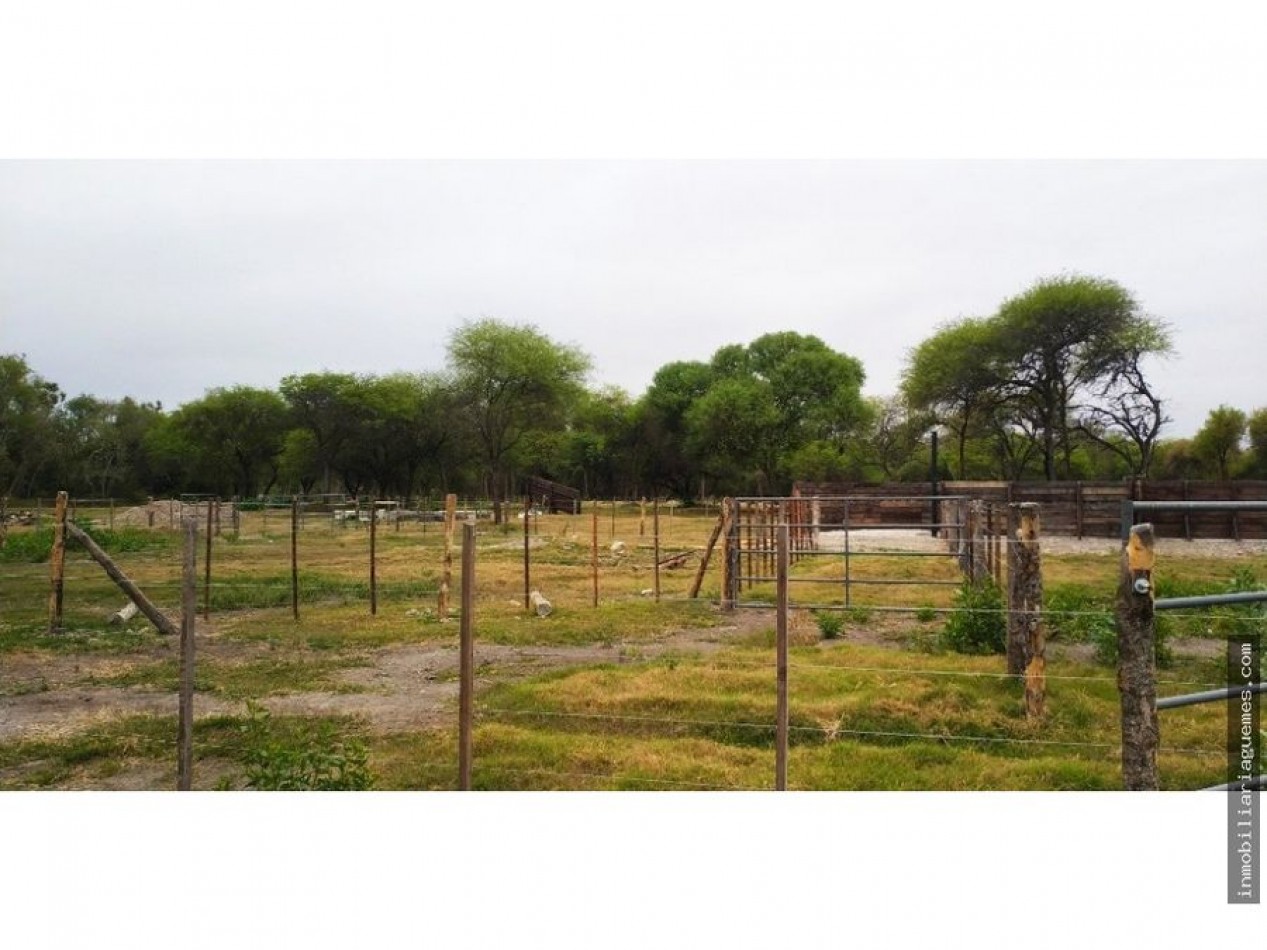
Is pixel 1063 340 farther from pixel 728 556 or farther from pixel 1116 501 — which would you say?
pixel 728 556

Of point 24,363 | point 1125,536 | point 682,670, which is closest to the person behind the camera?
point 1125,536

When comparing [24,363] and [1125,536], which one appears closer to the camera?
[1125,536]

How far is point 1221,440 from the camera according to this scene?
56250 mm

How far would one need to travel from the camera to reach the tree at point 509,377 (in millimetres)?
53938

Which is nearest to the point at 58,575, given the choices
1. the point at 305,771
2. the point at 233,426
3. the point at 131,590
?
the point at 131,590

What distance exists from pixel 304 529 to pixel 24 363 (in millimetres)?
36837

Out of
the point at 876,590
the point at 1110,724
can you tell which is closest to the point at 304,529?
the point at 876,590

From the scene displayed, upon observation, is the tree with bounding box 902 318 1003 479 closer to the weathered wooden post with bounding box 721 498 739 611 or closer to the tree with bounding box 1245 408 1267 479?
the tree with bounding box 1245 408 1267 479

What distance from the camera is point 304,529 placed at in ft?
129

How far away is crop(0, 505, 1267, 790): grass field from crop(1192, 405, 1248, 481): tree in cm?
4887

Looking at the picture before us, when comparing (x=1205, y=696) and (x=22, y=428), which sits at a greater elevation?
(x=22, y=428)

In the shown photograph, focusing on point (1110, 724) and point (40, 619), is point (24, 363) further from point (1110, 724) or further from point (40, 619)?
point (1110, 724)

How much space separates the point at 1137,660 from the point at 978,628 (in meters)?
6.62

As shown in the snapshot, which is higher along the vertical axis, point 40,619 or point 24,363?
point 24,363
